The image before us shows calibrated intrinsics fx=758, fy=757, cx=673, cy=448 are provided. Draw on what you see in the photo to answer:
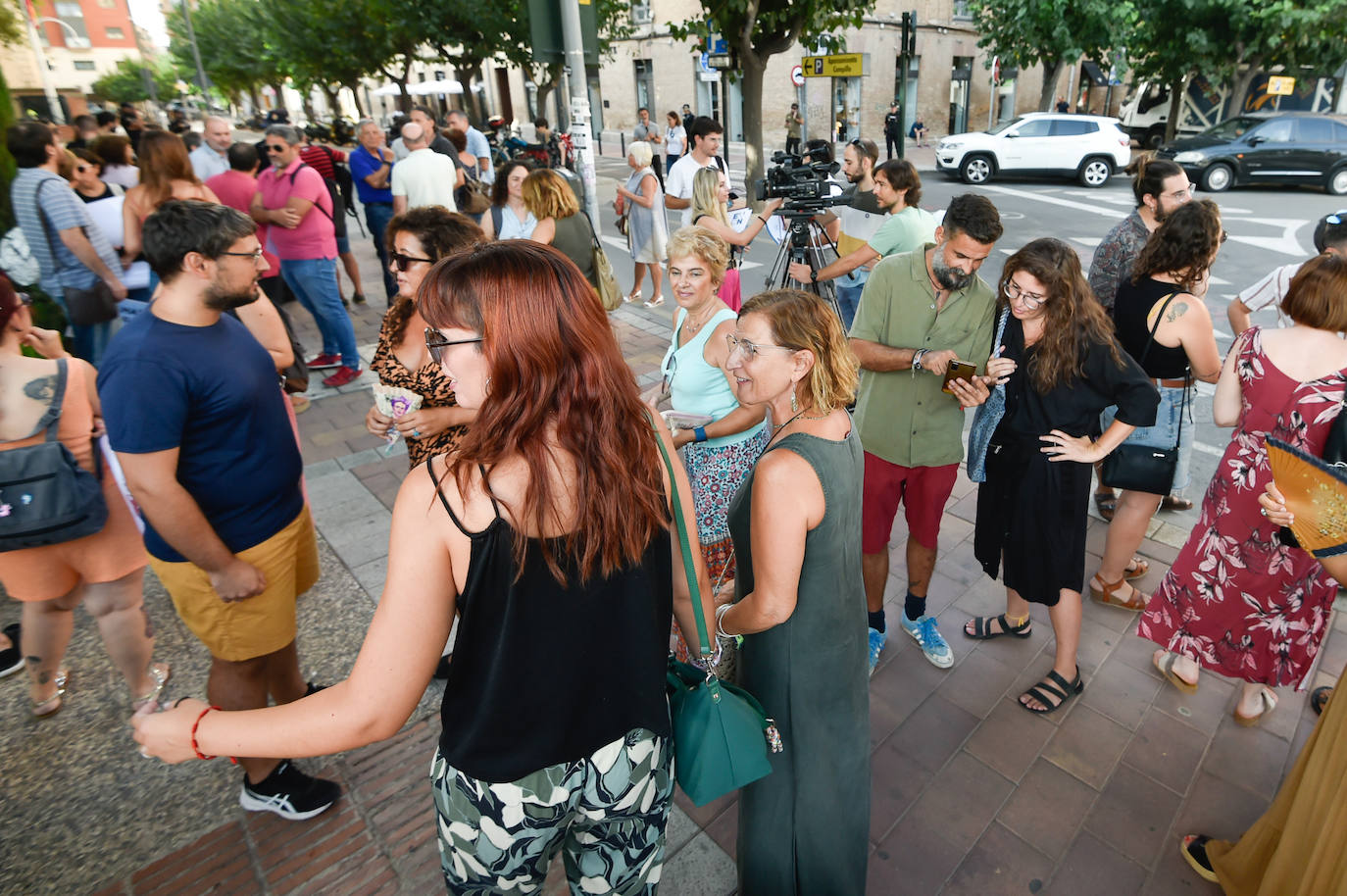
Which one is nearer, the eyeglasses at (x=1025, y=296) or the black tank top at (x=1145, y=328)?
the eyeglasses at (x=1025, y=296)

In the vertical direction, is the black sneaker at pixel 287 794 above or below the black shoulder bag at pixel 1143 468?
below

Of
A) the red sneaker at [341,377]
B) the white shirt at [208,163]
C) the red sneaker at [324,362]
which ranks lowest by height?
the red sneaker at [341,377]

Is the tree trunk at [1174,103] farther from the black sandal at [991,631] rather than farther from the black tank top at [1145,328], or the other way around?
the black sandal at [991,631]

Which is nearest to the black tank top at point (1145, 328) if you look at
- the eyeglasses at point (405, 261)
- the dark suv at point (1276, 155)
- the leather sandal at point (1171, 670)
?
the leather sandal at point (1171, 670)

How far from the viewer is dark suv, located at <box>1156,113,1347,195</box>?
15.0 metres

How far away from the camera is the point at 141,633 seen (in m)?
3.00

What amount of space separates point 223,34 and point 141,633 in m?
57.5

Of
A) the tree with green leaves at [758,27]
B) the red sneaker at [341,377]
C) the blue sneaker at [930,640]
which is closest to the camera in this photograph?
the blue sneaker at [930,640]

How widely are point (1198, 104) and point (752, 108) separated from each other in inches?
869

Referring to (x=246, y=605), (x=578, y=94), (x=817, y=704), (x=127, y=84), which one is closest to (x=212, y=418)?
(x=246, y=605)

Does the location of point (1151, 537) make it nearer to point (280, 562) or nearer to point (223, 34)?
point (280, 562)

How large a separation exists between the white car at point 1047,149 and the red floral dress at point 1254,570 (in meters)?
16.9

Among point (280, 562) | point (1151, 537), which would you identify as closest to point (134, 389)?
point (280, 562)

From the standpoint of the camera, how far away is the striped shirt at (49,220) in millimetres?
4441
